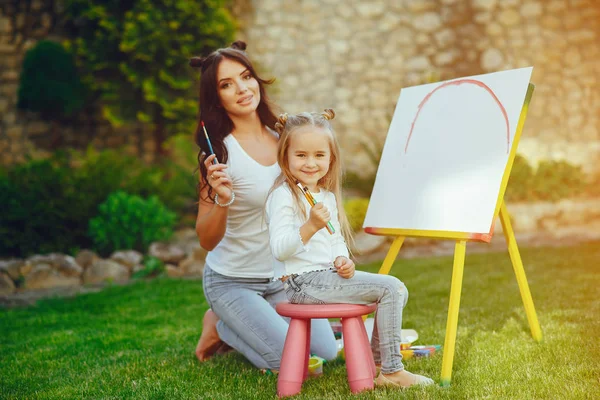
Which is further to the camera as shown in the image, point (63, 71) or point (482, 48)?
point (482, 48)

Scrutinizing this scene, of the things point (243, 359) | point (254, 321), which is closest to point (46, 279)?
point (243, 359)

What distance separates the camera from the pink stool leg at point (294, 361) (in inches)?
104

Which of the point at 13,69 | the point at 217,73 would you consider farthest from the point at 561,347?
the point at 13,69

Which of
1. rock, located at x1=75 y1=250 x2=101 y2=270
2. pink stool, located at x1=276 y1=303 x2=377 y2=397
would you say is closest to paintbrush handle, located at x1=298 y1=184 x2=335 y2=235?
pink stool, located at x1=276 y1=303 x2=377 y2=397

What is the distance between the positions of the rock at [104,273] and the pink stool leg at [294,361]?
3398 mm

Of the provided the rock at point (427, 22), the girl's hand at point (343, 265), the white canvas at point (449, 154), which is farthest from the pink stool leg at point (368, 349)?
the rock at point (427, 22)

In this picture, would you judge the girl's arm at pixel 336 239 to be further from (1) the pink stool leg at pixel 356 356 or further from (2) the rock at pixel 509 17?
(2) the rock at pixel 509 17

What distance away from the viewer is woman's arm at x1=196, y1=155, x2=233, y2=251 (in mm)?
2734

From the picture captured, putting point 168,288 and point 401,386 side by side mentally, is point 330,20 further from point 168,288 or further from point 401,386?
point 401,386

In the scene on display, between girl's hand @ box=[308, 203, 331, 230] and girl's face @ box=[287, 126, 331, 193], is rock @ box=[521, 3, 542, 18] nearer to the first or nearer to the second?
girl's face @ box=[287, 126, 331, 193]

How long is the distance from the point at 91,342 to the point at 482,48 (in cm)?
662

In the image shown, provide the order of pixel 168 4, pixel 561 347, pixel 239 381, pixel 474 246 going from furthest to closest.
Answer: pixel 168 4 → pixel 474 246 → pixel 561 347 → pixel 239 381

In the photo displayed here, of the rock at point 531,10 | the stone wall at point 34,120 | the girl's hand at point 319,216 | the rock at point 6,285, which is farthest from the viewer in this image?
the rock at point 531,10

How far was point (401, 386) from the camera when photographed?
8.68 ft
